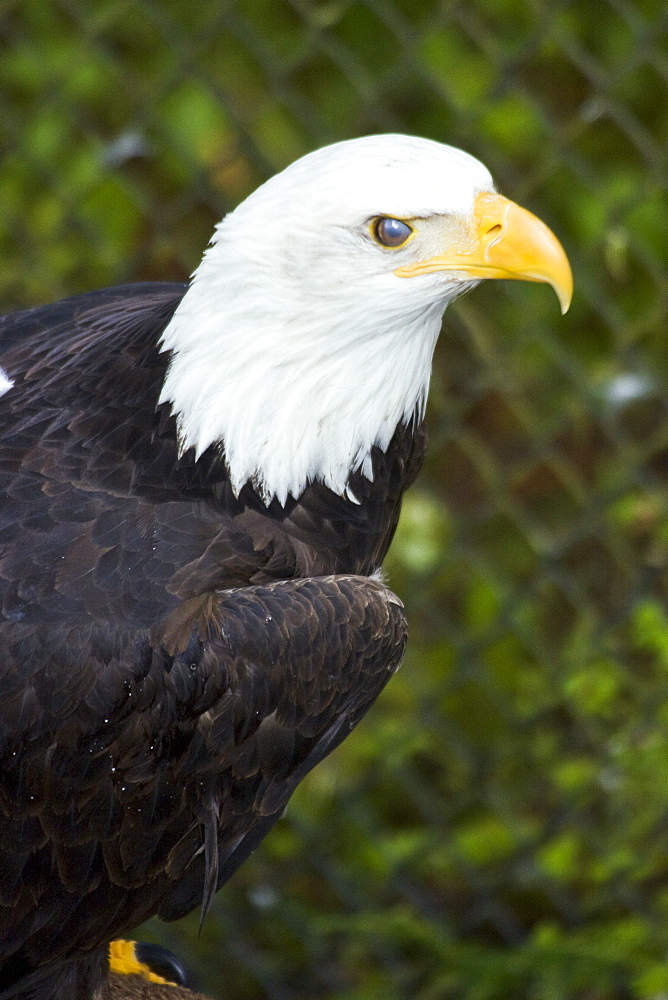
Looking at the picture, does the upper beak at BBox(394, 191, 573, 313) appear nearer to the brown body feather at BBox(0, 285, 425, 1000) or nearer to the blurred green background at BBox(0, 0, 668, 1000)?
the brown body feather at BBox(0, 285, 425, 1000)

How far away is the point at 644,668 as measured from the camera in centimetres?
269

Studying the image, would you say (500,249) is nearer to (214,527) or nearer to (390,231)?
(390,231)

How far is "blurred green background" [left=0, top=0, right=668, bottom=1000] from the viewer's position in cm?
251

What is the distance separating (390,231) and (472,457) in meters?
1.28

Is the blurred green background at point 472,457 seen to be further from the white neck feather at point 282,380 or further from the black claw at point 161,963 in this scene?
the white neck feather at point 282,380

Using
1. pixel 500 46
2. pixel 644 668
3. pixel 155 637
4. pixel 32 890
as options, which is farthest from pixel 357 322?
pixel 644 668

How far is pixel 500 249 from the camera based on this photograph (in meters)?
1.38

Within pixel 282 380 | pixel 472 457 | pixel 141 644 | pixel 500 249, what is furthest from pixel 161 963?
pixel 500 249

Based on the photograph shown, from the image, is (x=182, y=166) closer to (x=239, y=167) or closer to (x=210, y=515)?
(x=239, y=167)

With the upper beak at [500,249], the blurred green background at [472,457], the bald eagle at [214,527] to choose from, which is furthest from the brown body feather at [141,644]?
the blurred green background at [472,457]

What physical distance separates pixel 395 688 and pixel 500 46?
141 centimetres

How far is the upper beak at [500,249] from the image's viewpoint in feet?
4.53

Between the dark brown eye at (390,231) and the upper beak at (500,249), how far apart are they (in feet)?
0.11

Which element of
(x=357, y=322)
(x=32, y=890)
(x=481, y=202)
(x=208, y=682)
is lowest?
(x=32, y=890)
